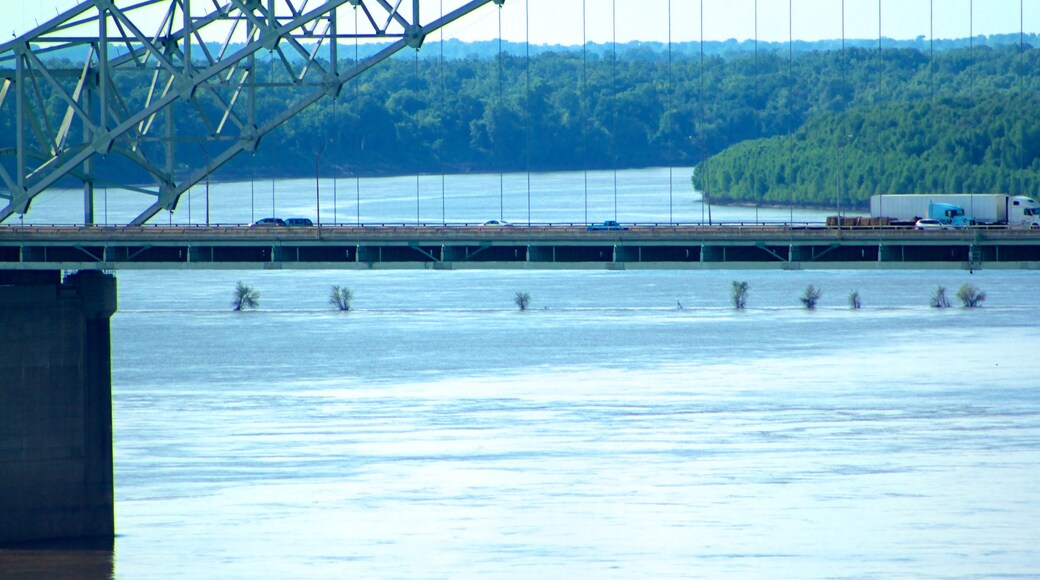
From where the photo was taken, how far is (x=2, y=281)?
48.2 metres

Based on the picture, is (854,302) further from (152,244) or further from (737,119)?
(152,244)

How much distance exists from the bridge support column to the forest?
75052mm

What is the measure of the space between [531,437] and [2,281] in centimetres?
2584

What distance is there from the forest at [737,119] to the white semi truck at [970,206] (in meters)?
29.1

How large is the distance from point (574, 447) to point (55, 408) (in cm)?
2564

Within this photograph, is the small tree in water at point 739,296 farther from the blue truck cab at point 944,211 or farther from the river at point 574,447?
the blue truck cab at point 944,211

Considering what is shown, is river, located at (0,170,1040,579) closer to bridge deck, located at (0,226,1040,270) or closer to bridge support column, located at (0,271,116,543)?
bridge support column, located at (0,271,116,543)

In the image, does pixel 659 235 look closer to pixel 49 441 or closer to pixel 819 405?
pixel 49 441

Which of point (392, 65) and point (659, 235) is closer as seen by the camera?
point (659, 235)

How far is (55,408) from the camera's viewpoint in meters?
45.4

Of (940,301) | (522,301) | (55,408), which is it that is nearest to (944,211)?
(940,301)

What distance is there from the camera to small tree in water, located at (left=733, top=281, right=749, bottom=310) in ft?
430

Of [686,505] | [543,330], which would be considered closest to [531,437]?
[686,505]

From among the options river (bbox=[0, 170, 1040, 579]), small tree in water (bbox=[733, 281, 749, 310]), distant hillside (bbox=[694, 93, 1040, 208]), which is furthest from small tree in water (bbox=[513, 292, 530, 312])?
distant hillside (bbox=[694, 93, 1040, 208])
